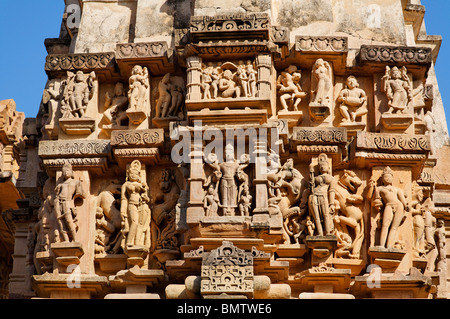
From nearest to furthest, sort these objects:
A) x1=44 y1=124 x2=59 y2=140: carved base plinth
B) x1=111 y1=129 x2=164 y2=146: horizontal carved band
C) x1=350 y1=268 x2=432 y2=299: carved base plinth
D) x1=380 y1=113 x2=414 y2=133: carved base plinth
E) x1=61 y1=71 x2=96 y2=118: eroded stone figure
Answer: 1. x1=350 y1=268 x2=432 y2=299: carved base plinth
2. x1=380 y1=113 x2=414 y2=133: carved base plinth
3. x1=111 y1=129 x2=164 y2=146: horizontal carved band
4. x1=61 y1=71 x2=96 y2=118: eroded stone figure
5. x1=44 y1=124 x2=59 y2=140: carved base plinth

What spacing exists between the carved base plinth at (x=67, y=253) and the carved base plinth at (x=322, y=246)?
9.62ft

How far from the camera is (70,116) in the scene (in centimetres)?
1395

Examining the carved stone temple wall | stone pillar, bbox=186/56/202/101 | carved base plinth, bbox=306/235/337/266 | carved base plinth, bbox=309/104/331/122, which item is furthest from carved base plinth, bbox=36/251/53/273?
carved base plinth, bbox=309/104/331/122

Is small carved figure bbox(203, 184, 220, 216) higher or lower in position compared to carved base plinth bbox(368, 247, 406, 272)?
higher

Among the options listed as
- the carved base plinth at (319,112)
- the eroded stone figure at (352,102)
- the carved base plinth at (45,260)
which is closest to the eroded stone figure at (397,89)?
the eroded stone figure at (352,102)

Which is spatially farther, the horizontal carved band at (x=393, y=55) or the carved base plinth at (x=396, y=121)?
the horizontal carved band at (x=393, y=55)

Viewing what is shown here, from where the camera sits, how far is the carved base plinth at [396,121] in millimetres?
13484

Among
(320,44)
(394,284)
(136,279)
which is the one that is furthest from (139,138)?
(394,284)

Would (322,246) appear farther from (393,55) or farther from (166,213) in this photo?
(393,55)

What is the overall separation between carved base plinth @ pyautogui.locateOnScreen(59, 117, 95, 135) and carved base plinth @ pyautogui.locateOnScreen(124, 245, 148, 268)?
6.01ft

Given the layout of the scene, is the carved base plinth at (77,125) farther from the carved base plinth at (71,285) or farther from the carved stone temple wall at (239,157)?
the carved base plinth at (71,285)

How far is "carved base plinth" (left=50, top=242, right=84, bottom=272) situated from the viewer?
522 inches

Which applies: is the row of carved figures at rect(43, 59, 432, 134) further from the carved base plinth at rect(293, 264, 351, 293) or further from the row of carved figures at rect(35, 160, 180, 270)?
the carved base plinth at rect(293, 264, 351, 293)

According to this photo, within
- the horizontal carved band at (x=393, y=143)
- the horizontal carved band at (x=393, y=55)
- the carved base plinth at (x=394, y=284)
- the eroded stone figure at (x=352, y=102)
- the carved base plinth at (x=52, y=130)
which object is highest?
the horizontal carved band at (x=393, y=55)
